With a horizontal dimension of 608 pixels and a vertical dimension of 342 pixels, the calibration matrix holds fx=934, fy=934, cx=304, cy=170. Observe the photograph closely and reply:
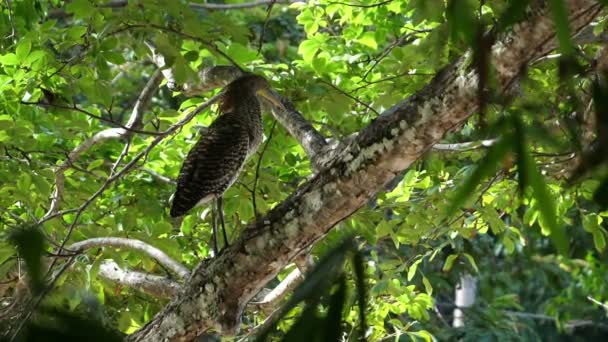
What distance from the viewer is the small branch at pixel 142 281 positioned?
3906 mm

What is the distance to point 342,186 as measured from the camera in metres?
2.77

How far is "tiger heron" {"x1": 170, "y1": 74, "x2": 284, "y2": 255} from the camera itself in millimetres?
3971

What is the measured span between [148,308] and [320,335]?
4081mm

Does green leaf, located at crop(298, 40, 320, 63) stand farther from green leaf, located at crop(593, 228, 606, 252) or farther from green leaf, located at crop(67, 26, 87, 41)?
green leaf, located at crop(593, 228, 606, 252)

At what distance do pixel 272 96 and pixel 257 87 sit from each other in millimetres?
126

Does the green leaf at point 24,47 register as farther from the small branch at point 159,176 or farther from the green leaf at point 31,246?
the green leaf at point 31,246

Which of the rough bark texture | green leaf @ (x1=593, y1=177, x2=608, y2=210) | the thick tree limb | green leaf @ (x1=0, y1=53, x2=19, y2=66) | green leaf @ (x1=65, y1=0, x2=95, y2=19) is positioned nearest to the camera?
green leaf @ (x1=593, y1=177, x2=608, y2=210)

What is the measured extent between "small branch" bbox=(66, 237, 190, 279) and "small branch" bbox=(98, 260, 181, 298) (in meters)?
0.12

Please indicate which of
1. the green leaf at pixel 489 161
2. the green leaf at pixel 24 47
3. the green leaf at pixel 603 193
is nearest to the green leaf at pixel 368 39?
the green leaf at pixel 24 47

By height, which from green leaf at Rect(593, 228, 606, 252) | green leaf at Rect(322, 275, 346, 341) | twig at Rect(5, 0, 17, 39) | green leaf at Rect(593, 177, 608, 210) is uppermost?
twig at Rect(5, 0, 17, 39)

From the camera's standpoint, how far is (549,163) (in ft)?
12.6

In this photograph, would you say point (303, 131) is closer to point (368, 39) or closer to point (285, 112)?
point (285, 112)

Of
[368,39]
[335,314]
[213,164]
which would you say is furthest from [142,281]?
[335,314]

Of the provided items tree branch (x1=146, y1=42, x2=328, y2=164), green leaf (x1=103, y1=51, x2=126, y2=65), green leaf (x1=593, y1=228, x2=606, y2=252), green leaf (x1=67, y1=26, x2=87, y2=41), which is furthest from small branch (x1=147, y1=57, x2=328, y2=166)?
green leaf (x1=593, y1=228, x2=606, y2=252)
